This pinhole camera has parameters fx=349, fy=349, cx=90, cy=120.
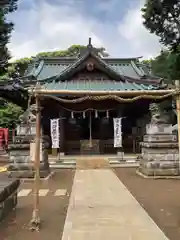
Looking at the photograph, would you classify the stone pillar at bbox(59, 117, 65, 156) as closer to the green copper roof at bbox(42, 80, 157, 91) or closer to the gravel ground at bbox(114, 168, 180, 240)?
the green copper roof at bbox(42, 80, 157, 91)

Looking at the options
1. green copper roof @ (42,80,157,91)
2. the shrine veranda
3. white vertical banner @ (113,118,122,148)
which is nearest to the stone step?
white vertical banner @ (113,118,122,148)

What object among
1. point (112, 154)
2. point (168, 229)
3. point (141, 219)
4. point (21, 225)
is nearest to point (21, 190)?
point (21, 225)

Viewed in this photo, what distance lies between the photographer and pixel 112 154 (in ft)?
80.5

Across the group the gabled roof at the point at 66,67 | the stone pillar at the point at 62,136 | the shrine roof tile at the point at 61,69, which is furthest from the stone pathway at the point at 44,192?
the shrine roof tile at the point at 61,69

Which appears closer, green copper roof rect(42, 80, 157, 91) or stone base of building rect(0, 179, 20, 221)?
stone base of building rect(0, 179, 20, 221)

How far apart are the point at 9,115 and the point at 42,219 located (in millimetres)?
25460

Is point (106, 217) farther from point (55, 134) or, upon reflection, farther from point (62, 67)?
point (62, 67)

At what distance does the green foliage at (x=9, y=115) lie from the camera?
31.3 m

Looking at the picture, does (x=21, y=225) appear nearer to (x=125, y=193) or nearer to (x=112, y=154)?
(x=125, y=193)

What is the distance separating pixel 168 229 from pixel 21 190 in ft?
20.4

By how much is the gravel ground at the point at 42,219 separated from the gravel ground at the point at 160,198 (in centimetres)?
197

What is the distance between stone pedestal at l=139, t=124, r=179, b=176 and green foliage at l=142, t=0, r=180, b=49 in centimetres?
601

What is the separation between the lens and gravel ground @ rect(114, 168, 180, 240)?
22.2 ft

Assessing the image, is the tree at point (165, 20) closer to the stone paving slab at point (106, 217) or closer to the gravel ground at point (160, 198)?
the gravel ground at point (160, 198)
